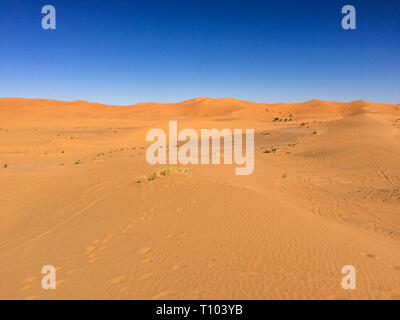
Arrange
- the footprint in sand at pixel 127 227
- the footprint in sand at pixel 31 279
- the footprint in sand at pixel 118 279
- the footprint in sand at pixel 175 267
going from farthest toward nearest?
the footprint in sand at pixel 127 227 → the footprint in sand at pixel 31 279 → the footprint in sand at pixel 175 267 → the footprint in sand at pixel 118 279

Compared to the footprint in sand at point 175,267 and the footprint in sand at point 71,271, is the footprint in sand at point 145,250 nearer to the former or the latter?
the footprint in sand at point 175,267

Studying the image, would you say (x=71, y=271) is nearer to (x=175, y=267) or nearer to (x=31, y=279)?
(x=31, y=279)

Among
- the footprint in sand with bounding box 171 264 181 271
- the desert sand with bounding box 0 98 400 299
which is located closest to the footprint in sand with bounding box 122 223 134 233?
the desert sand with bounding box 0 98 400 299

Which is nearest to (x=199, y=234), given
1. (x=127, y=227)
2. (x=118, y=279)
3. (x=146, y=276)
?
(x=146, y=276)

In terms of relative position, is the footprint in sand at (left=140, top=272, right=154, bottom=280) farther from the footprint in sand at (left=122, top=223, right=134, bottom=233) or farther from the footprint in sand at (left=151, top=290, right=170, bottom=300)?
the footprint in sand at (left=122, top=223, right=134, bottom=233)

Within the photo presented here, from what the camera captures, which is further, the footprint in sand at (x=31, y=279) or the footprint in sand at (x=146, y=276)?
the footprint in sand at (x=31, y=279)

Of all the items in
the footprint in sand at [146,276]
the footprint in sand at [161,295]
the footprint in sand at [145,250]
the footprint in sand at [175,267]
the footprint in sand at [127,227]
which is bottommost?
the footprint in sand at [161,295]

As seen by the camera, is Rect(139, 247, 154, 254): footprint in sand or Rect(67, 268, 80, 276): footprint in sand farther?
Rect(139, 247, 154, 254): footprint in sand

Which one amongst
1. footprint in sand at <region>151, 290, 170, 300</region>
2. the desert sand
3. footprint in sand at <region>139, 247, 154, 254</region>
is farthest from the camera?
footprint in sand at <region>139, 247, 154, 254</region>

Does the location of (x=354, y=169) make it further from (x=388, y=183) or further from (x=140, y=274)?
(x=140, y=274)

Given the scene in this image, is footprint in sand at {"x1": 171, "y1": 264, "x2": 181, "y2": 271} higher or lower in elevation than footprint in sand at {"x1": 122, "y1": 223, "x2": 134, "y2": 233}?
lower

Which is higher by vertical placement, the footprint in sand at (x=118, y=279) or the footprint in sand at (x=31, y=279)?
the footprint in sand at (x=118, y=279)

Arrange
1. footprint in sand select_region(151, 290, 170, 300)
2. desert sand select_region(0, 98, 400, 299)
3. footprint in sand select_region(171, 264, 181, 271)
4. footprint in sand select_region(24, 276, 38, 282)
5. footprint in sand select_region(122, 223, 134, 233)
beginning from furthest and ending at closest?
footprint in sand select_region(122, 223, 134, 233)
footprint in sand select_region(24, 276, 38, 282)
footprint in sand select_region(171, 264, 181, 271)
desert sand select_region(0, 98, 400, 299)
footprint in sand select_region(151, 290, 170, 300)

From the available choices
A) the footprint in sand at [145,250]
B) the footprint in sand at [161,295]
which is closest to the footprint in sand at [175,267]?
the footprint in sand at [161,295]
